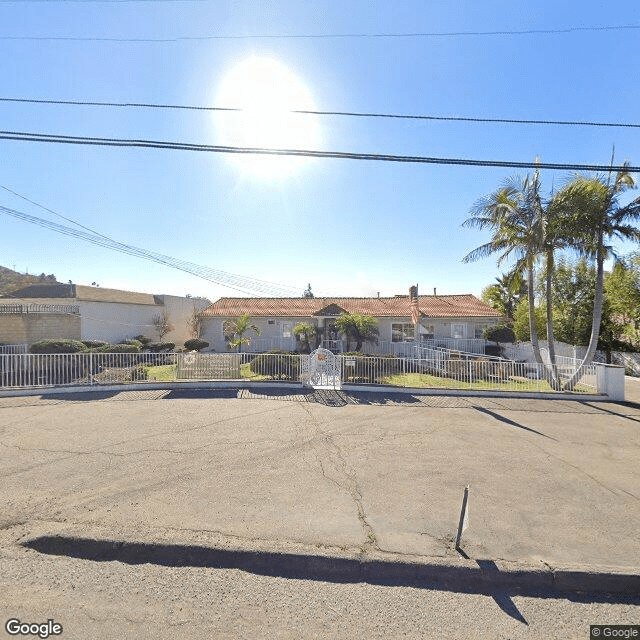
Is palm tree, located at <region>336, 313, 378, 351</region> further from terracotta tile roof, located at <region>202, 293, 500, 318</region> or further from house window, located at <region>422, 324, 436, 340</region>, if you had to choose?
house window, located at <region>422, 324, 436, 340</region>

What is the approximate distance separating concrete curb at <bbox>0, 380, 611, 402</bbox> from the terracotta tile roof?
9420 millimetres

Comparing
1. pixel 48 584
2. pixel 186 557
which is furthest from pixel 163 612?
pixel 48 584

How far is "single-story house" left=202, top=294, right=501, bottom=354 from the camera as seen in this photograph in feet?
68.7

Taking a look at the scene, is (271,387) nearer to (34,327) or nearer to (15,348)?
(15,348)

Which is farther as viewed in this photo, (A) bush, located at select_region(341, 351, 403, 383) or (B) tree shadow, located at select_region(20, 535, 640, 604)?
(A) bush, located at select_region(341, 351, 403, 383)

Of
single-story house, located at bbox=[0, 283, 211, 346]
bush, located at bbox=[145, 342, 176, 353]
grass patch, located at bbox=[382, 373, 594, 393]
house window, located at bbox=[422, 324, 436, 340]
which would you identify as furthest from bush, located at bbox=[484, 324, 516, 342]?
single-story house, located at bbox=[0, 283, 211, 346]

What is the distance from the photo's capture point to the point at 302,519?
4.28 meters

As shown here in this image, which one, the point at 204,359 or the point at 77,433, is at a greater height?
the point at 204,359

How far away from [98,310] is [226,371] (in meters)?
16.0

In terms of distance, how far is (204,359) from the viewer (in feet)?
41.1

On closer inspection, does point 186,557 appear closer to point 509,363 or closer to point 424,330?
point 509,363

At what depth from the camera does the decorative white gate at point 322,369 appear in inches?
474

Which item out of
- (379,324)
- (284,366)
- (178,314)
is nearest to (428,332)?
(379,324)

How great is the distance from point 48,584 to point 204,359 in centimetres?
951
